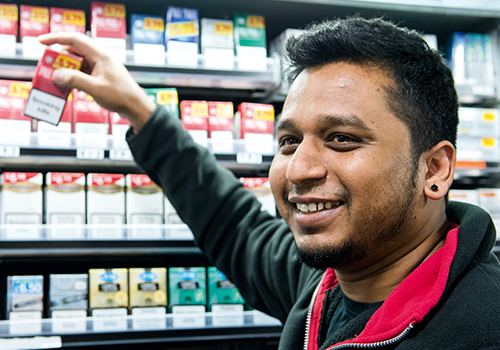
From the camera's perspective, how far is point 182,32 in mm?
2006

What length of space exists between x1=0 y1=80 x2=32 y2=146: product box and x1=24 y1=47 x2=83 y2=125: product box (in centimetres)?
37

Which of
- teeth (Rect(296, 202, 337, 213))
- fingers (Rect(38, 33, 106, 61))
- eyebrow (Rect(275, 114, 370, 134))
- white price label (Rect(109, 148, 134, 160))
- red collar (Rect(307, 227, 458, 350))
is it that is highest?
fingers (Rect(38, 33, 106, 61))

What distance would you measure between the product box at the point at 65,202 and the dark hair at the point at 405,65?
1.16 metres

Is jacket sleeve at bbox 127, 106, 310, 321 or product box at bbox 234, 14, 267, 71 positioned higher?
product box at bbox 234, 14, 267, 71

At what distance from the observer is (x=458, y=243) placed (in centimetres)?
97

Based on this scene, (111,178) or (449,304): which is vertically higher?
(111,178)

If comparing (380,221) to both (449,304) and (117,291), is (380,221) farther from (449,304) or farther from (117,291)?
(117,291)

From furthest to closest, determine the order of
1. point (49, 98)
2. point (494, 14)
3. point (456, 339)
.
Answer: point (494, 14), point (49, 98), point (456, 339)

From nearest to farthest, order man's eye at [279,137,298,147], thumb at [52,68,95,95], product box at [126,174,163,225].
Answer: man's eye at [279,137,298,147]
thumb at [52,68,95,95]
product box at [126,174,163,225]

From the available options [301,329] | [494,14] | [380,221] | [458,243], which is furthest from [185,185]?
[494,14]

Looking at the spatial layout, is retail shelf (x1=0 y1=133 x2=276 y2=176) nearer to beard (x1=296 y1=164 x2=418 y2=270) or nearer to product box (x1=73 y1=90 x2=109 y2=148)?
product box (x1=73 y1=90 x2=109 y2=148)

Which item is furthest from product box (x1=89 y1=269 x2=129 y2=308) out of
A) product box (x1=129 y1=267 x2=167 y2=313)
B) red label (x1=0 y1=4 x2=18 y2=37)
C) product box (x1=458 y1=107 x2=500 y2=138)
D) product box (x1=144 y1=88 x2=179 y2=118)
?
product box (x1=458 y1=107 x2=500 y2=138)

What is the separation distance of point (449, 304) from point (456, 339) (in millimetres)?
74

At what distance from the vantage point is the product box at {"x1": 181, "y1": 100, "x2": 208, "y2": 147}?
198 cm
